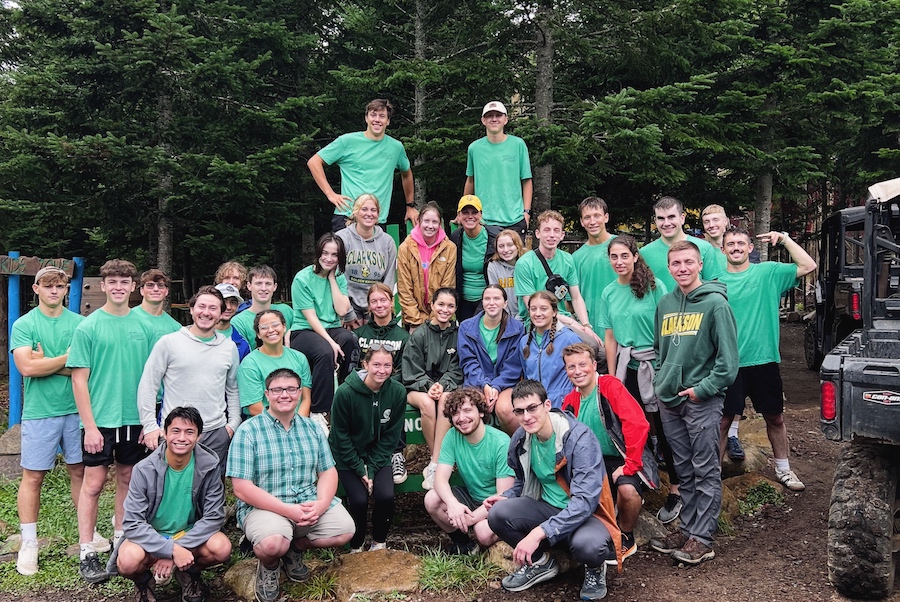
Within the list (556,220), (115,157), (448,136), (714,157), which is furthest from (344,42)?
(556,220)

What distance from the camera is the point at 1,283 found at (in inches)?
425

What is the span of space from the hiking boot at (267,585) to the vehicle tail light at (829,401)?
336 centimetres

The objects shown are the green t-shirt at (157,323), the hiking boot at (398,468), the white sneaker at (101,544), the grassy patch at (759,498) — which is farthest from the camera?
the grassy patch at (759,498)

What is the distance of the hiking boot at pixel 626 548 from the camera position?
4.29 m

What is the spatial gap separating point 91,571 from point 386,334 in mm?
2616

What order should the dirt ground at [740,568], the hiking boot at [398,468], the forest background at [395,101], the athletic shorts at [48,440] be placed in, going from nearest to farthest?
the dirt ground at [740,568] → the athletic shorts at [48,440] → the hiking boot at [398,468] → the forest background at [395,101]

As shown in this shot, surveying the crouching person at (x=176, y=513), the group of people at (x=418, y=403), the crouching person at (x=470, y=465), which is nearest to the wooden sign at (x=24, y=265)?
the group of people at (x=418, y=403)

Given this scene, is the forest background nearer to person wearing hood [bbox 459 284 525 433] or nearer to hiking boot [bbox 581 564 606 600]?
person wearing hood [bbox 459 284 525 433]

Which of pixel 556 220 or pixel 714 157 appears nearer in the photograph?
pixel 556 220

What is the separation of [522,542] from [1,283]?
9900 mm

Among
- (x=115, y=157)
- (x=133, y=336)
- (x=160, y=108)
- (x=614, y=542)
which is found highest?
(x=160, y=108)

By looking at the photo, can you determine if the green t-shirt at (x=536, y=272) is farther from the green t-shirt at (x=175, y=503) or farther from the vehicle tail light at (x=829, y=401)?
the green t-shirt at (x=175, y=503)

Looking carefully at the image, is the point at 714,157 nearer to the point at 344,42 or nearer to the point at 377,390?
the point at 344,42

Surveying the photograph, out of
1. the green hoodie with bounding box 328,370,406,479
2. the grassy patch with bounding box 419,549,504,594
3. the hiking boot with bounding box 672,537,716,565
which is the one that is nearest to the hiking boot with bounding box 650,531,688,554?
the hiking boot with bounding box 672,537,716,565
